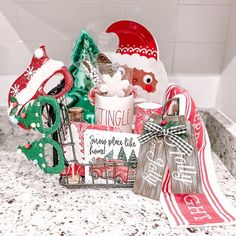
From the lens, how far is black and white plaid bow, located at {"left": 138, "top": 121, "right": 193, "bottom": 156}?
0.68 m

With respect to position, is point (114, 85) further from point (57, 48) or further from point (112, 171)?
point (57, 48)

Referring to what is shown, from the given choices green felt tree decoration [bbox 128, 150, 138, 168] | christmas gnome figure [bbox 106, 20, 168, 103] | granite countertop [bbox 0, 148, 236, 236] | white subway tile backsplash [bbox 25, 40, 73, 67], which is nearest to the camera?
granite countertop [bbox 0, 148, 236, 236]

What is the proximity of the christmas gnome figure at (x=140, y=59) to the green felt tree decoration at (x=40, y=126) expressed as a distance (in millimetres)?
276

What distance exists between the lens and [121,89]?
2.57 ft

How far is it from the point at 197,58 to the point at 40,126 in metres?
0.59

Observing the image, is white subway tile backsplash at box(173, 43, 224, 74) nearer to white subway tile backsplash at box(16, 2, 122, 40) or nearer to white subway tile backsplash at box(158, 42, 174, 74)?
white subway tile backsplash at box(158, 42, 174, 74)

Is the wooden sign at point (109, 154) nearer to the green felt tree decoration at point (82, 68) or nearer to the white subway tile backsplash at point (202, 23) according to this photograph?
the green felt tree decoration at point (82, 68)

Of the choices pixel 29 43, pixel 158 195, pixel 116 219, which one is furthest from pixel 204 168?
pixel 29 43

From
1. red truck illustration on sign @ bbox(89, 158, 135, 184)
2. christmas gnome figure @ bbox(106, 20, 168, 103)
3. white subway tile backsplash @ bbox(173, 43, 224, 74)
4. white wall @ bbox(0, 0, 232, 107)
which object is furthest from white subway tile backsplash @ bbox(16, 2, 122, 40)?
red truck illustration on sign @ bbox(89, 158, 135, 184)

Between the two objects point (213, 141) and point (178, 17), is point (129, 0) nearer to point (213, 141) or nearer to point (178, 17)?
point (178, 17)

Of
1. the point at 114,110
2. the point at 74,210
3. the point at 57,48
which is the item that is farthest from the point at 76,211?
the point at 57,48

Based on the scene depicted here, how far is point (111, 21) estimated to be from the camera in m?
0.97

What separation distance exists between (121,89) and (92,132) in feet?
0.45

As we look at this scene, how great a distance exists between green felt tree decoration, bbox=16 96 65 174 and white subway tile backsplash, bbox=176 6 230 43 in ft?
1.71
